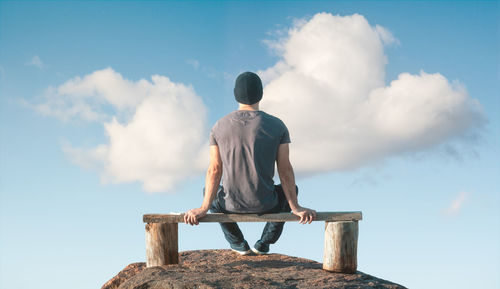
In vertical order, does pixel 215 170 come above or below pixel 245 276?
above

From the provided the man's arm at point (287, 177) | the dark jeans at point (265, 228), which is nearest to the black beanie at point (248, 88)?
the man's arm at point (287, 177)

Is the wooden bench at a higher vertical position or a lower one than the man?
lower

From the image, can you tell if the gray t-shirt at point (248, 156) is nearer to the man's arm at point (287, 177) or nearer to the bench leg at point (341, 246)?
the man's arm at point (287, 177)

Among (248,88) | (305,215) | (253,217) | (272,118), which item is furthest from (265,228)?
(248,88)

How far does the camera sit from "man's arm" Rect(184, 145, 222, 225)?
241 inches

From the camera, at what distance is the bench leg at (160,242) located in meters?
6.29

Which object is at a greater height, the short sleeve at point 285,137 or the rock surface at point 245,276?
the short sleeve at point 285,137

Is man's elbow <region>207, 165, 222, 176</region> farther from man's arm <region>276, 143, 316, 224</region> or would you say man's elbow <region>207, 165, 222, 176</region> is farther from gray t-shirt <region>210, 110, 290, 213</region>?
man's arm <region>276, 143, 316, 224</region>

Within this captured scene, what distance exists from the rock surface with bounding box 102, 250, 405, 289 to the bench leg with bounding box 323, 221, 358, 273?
0.38ft

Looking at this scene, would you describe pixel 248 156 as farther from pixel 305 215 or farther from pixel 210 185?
pixel 305 215

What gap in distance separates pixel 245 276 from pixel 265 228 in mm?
1220

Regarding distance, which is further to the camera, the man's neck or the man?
the man's neck

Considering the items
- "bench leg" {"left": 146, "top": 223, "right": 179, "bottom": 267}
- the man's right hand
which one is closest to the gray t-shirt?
the man's right hand

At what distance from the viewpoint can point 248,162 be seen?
243 inches
